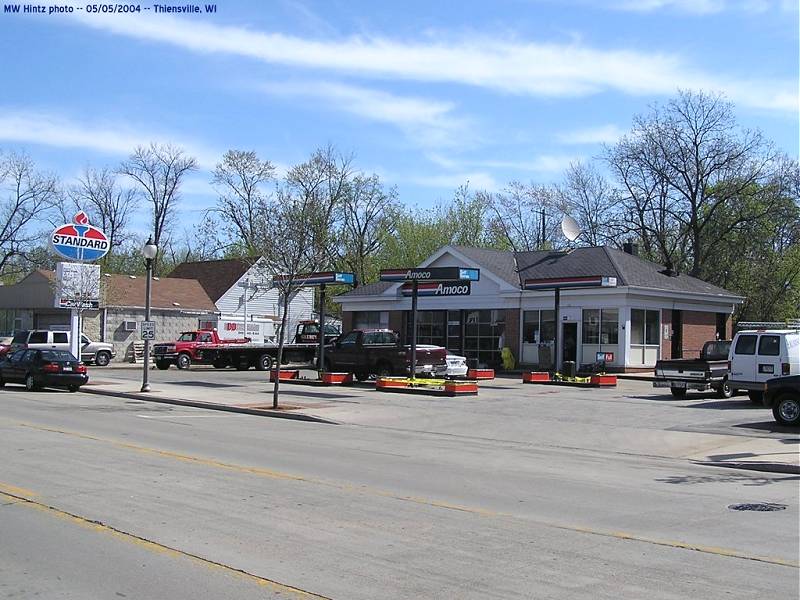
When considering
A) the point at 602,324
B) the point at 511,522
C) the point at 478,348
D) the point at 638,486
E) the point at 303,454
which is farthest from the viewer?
the point at 478,348

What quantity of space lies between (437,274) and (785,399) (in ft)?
40.8

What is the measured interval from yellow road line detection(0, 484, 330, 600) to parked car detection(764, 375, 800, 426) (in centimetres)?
1543

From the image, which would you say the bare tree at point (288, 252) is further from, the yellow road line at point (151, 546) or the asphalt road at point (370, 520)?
the yellow road line at point (151, 546)

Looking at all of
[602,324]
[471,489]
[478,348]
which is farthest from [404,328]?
[471,489]

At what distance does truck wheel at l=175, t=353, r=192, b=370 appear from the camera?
41656 millimetres

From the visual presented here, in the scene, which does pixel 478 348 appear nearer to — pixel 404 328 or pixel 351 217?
pixel 404 328

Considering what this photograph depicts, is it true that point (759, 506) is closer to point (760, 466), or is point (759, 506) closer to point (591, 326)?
point (760, 466)

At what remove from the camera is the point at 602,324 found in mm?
38344

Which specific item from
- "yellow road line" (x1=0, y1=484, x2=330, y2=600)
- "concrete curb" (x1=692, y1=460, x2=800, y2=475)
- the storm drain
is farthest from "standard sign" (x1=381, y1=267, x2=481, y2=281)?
"yellow road line" (x1=0, y1=484, x2=330, y2=600)

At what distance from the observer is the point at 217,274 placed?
59.6m

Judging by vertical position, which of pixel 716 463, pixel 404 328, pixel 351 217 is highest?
pixel 351 217

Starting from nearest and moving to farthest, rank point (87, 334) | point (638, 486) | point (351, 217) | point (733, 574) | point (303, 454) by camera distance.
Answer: point (733, 574) → point (638, 486) → point (303, 454) → point (87, 334) → point (351, 217)

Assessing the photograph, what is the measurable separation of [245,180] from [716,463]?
5785cm

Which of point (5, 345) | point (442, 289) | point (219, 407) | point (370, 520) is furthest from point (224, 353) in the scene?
point (370, 520)
